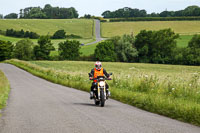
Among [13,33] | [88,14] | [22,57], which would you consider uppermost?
[88,14]

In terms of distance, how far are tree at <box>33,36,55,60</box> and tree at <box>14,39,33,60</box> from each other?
6.31ft

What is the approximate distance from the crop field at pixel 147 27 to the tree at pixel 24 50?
33169 millimetres

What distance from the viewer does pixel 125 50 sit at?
284ft

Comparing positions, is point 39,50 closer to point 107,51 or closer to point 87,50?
→ point 87,50

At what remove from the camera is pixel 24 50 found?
100m

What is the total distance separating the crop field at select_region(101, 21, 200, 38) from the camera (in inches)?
4770

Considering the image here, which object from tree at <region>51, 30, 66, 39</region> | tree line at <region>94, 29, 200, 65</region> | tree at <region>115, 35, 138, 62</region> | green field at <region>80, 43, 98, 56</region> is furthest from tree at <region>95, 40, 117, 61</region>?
tree at <region>51, 30, 66, 39</region>

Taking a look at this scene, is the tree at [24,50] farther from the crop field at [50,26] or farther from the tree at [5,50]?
the crop field at [50,26]

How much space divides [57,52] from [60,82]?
7977 cm

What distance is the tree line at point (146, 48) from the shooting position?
276ft

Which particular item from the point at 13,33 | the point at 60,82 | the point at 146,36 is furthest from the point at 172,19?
the point at 60,82

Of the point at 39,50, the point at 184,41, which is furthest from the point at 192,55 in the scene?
the point at 39,50

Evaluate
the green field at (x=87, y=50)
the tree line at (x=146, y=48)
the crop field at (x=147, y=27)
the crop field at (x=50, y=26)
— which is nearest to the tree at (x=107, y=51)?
the tree line at (x=146, y=48)

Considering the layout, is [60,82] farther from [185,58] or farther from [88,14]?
[88,14]
